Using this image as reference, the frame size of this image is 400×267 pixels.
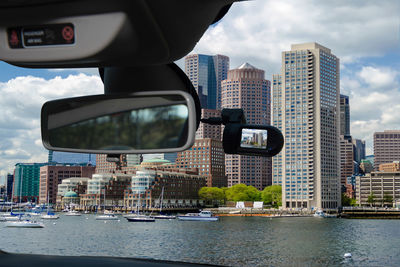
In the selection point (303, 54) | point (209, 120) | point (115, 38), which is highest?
point (303, 54)

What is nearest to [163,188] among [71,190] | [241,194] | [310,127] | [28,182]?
[241,194]

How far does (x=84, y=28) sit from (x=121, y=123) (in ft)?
1.97

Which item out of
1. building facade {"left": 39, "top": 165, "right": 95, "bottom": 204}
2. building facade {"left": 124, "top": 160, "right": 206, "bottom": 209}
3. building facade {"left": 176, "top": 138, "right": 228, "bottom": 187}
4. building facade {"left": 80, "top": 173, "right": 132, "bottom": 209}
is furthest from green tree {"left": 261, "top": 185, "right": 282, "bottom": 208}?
building facade {"left": 39, "top": 165, "right": 95, "bottom": 204}

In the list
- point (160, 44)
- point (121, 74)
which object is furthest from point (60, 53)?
point (121, 74)

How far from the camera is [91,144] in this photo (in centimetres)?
268

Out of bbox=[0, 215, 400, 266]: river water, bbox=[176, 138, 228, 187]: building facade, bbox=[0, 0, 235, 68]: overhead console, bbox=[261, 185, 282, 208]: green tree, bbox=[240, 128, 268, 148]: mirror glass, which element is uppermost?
bbox=[176, 138, 228, 187]: building facade

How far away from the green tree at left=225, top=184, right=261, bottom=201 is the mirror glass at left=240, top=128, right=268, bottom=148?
140159 millimetres

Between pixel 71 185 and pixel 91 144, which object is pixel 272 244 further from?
pixel 71 185

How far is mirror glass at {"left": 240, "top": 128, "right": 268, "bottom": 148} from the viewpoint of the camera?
286 centimetres

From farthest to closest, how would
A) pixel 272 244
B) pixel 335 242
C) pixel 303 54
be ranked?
pixel 303 54
pixel 335 242
pixel 272 244

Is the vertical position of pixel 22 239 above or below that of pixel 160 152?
below

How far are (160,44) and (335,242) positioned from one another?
5947 centimetres

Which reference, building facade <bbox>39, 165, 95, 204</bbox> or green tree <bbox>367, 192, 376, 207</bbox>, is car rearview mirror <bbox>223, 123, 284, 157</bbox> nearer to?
green tree <bbox>367, 192, 376, 207</bbox>

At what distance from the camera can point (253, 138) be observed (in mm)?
2855
